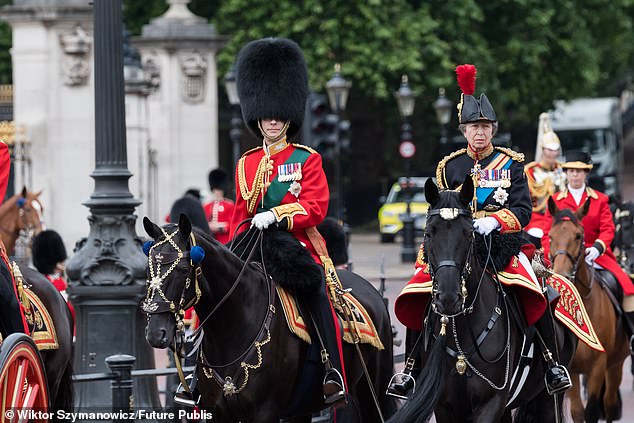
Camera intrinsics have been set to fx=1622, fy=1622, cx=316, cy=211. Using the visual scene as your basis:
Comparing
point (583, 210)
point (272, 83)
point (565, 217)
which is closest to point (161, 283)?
point (272, 83)

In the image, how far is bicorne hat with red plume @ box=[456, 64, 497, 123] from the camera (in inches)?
383

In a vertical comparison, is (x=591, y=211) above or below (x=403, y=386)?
above

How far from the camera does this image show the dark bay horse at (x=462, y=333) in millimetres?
8820

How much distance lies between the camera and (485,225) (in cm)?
936

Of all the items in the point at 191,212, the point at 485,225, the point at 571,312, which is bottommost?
the point at 571,312

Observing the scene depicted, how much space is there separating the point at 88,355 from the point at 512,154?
4.16 metres

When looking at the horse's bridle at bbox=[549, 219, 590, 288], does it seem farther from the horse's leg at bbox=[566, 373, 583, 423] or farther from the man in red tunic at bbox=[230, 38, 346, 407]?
the man in red tunic at bbox=[230, 38, 346, 407]

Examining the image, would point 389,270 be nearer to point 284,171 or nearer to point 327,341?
point 284,171

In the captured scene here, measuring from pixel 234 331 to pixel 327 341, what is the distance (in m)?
0.67

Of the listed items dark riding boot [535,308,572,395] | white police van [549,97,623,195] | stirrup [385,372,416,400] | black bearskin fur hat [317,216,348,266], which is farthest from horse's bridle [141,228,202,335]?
white police van [549,97,623,195]

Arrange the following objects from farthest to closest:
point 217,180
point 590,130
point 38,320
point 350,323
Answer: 1. point 590,130
2. point 217,180
3. point 38,320
4. point 350,323

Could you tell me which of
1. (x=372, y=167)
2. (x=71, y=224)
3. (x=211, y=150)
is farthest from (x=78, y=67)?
(x=372, y=167)

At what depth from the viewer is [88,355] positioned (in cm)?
1242

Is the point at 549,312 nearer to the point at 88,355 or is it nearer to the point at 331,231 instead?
the point at 331,231
